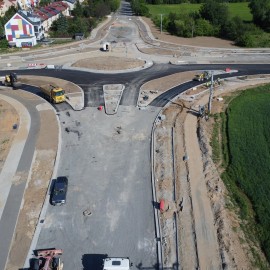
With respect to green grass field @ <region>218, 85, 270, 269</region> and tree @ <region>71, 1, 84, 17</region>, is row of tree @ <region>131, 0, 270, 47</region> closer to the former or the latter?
tree @ <region>71, 1, 84, 17</region>

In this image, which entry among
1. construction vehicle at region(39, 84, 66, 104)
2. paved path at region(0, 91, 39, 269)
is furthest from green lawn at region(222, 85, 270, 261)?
construction vehicle at region(39, 84, 66, 104)

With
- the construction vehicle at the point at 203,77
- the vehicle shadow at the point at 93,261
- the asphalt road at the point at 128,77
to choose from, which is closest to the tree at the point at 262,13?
the asphalt road at the point at 128,77

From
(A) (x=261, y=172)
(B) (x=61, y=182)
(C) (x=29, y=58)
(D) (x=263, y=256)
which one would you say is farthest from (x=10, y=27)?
(D) (x=263, y=256)

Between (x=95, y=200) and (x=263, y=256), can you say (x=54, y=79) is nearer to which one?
(x=95, y=200)

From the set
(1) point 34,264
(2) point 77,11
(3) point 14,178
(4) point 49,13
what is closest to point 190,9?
(2) point 77,11

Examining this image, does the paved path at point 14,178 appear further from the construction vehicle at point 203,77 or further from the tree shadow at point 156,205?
the construction vehicle at point 203,77

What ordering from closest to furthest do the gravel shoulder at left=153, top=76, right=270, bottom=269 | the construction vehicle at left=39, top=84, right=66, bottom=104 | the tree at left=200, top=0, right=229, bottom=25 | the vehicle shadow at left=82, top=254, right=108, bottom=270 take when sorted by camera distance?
the vehicle shadow at left=82, top=254, right=108, bottom=270, the gravel shoulder at left=153, top=76, right=270, bottom=269, the construction vehicle at left=39, top=84, right=66, bottom=104, the tree at left=200, top=0, right=229, bottom=25

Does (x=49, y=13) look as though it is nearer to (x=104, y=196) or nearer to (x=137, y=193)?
(x=104, y=196)
